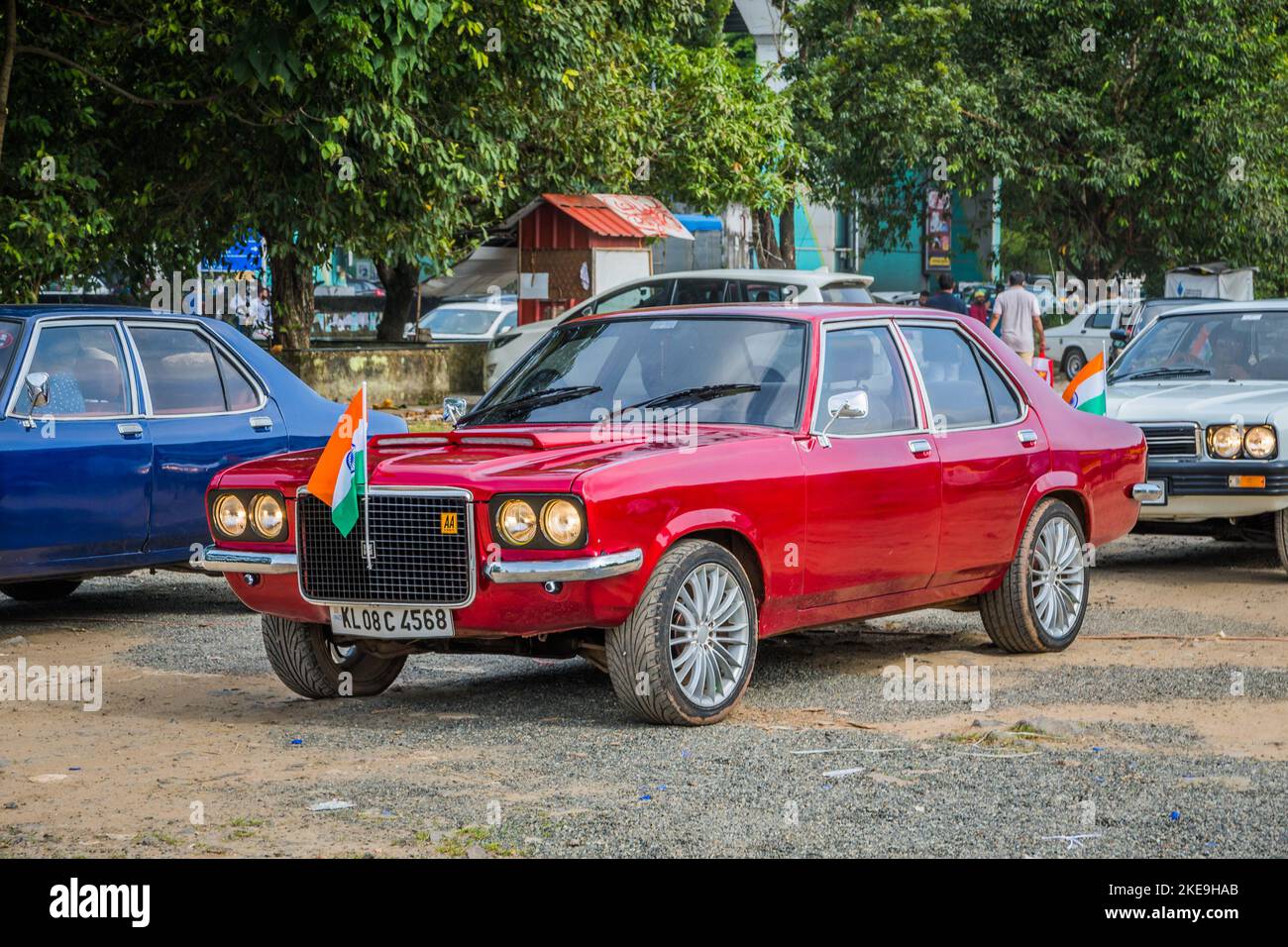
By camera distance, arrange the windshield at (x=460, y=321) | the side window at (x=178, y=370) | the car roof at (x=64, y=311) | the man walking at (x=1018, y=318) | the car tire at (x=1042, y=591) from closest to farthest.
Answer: the car tire at (x=1042, y=591), the car roof at (x=64, y=311), the side window at (x=178, y=370), the man walking at (x=1018, y=318), the windshield at (x=460, y=321)

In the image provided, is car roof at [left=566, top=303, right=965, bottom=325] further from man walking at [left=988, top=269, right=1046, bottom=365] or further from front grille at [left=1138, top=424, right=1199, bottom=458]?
man walking at [left=988, top=269, right=1046, bottom=365]

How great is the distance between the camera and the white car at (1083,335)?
39188 mm

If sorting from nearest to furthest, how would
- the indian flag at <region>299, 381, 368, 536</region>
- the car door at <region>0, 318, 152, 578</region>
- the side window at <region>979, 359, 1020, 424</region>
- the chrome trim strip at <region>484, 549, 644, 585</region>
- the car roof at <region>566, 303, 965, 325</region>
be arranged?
the chrome trim strip at <region>484, 549, 644, 585</region> < the indian flag at <region>299, 381, 368, 536</region> < the car roof at <region>566, 303, 965, 325</region> < the side window at <region>979, 359, 1020, 424</region> < the car door at <region>0, 318, 152, 578</region>

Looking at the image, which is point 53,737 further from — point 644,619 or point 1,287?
point 1,287

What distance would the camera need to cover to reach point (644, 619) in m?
6.59

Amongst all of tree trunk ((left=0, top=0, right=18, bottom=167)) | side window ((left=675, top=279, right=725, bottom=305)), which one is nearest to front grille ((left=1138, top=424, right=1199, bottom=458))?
side window ((left=675, top=279, right=725, bottom=305))

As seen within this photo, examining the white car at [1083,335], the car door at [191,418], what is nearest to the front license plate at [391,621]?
the car door at [191,418]

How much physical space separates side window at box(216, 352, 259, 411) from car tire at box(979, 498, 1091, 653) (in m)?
4.15

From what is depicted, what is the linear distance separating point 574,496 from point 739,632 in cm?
97

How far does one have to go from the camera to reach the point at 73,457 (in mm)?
8992

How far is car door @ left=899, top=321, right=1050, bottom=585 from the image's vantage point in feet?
26.5

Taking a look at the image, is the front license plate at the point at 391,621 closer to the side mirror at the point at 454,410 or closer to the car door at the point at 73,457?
the side mirror at the point at 454,410

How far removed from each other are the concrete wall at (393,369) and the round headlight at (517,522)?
14.8 meters

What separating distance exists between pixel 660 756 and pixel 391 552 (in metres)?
1.25
